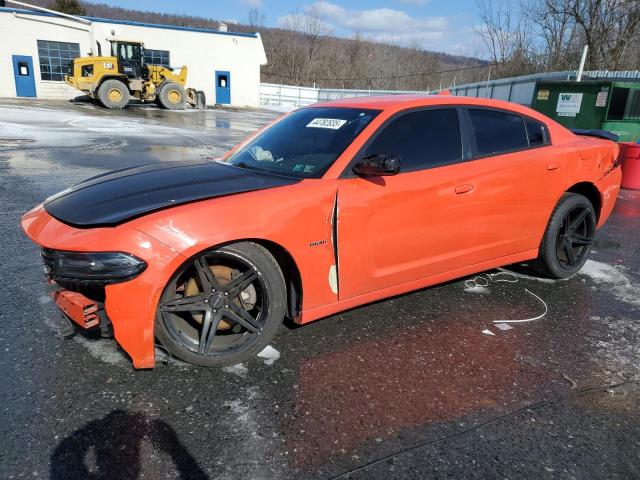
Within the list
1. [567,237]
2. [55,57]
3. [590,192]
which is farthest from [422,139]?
[55,57]

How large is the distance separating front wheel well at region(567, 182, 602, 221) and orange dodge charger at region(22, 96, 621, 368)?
0.68ft

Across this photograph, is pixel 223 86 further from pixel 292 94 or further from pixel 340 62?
pixel 340 62

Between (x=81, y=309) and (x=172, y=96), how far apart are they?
25.1 meters

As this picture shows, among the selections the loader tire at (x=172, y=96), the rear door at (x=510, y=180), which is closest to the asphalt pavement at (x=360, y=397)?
the rear door at (x=510, y=180)

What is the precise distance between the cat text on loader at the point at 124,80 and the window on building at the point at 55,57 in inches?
222

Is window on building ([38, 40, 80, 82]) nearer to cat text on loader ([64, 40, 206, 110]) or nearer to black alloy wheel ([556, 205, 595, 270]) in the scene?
cat text on loader ([64, 40, 206, 110])

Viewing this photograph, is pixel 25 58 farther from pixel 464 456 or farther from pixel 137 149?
pixel 464 456

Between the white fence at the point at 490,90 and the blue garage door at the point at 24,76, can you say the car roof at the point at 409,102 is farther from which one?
the blue garage door at the point at 24,76

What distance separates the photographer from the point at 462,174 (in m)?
3.38

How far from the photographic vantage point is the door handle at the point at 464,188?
3.34 metres

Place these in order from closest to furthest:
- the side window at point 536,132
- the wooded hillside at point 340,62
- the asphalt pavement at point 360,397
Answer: the asphalt pavement at point 360,397
the side window at point 536,132
the wooded hillside at point 340,62

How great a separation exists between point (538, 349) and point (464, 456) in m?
1.27

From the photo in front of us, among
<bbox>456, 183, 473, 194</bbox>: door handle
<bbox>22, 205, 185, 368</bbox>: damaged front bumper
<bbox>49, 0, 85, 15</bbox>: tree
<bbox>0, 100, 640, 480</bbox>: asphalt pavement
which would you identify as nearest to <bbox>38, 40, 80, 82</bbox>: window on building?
<bbox>49, 0, 85, 15</bbox>: tree

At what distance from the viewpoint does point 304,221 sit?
2.76 meters
